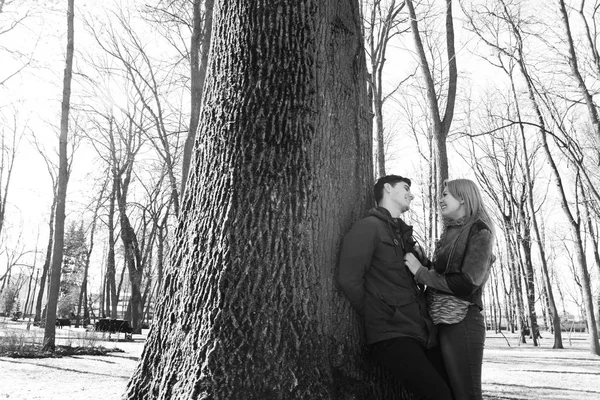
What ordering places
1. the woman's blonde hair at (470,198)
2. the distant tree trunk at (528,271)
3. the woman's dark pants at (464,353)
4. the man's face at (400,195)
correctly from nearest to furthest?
Result: the woman's dark pants at (464,353)
the man's face at (400,195)
the woman's blonde hair at (470,198)
the distant tree trunk at (528,271)

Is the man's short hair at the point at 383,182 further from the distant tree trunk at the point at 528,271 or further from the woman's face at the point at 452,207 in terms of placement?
the distant tree trunk at the point at 528,271

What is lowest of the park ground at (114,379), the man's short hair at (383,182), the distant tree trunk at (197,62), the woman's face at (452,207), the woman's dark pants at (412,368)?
the park ground at (114,379)

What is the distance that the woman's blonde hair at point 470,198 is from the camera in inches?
129

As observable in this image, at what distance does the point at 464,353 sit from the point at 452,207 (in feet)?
3.42

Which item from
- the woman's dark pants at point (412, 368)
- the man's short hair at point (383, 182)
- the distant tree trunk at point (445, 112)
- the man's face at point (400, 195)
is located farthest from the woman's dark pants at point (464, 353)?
the distant tree trunk at point (445, 112)

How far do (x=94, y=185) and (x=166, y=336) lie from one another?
2746 centimetres

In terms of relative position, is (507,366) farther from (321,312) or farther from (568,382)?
(321,312)

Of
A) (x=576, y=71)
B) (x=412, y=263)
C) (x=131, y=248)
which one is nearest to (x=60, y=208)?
(x=131, y=248)

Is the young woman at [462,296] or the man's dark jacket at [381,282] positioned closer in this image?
the man's dark jacket at [381,282]

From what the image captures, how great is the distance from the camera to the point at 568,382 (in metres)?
9.65

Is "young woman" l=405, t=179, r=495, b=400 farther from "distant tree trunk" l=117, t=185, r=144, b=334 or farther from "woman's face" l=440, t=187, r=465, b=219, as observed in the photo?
"distant tree trunk" l=117, t=185, r=144, b=334

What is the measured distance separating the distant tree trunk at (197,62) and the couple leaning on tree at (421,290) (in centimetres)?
788

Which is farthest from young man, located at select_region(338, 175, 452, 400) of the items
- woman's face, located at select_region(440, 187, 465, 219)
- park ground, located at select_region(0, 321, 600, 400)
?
park ground, located at select_region(0, 321, 600, 400)

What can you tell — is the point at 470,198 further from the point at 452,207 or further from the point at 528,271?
the point at 528,271
